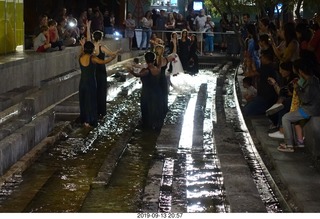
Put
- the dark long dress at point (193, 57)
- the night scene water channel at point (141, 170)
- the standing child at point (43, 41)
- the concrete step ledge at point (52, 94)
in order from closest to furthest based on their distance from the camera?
the night scene water channel at point (141, 170) < the concrete step ledge at point (52, 94) < the standing child at point (43, 41) < the dark long dress at point (193, 57)

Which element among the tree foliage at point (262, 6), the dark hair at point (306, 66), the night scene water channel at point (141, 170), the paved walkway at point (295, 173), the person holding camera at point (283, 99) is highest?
the tree foliage at point (262, 6)

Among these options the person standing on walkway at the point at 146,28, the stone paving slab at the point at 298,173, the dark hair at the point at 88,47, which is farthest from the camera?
the person standing on walkway at the point at 146,28

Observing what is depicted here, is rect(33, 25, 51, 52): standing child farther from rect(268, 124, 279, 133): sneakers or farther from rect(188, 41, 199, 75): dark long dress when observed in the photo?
rect(268, 124, 279, 133): sneakers

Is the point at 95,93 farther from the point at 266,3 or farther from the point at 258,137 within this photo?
the point at 266,3

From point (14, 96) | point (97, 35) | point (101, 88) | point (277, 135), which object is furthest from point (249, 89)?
point (14, 96)

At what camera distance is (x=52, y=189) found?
1002cm

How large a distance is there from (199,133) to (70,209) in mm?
5173

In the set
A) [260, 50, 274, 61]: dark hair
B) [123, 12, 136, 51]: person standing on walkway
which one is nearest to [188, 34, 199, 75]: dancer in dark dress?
[123, 12, 136, 51]: person standing on walkway

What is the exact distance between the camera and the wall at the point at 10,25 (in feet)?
67.0

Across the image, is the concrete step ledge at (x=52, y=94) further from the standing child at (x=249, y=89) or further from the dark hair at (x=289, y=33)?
the dark hair at (x=289, y=33)

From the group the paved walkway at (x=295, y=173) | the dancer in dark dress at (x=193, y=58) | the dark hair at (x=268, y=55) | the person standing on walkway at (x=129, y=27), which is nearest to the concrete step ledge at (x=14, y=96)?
the paved walkway at (x=295, y=173)

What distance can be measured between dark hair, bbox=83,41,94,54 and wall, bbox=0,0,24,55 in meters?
6.39

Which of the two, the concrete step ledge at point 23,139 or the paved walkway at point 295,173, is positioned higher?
the concrete step ledge at point 23,139

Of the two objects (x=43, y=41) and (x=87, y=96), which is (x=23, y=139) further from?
(x=43, y=41)
